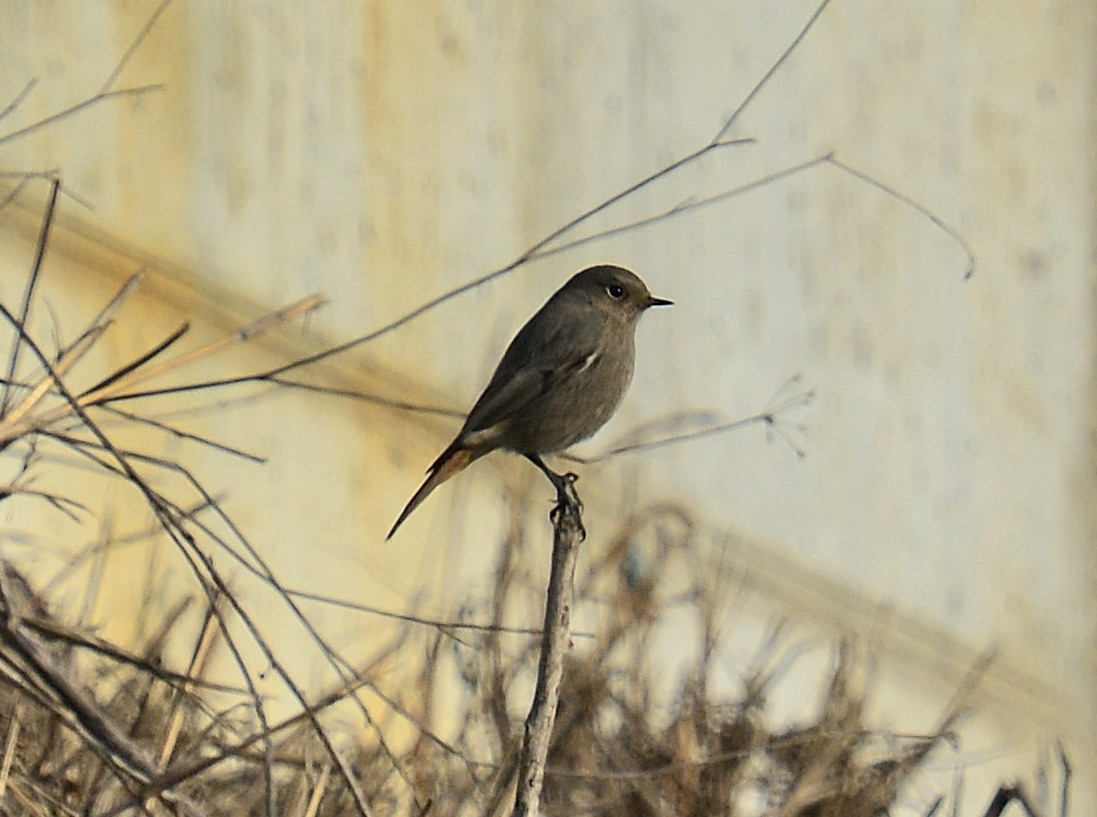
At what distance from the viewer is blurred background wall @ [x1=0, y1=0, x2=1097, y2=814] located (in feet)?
17.9

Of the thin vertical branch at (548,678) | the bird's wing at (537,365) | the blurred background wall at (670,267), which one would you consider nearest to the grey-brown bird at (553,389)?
the bird's wing at (537,365)

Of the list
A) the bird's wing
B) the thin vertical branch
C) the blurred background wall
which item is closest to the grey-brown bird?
the bird's wing

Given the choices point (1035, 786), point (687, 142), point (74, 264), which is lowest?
point (1035, 786)

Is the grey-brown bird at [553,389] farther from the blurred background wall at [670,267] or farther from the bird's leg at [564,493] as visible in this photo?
the blurred background wall at [670,267]

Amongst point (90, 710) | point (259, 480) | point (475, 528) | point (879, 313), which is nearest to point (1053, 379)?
point (879, 313)

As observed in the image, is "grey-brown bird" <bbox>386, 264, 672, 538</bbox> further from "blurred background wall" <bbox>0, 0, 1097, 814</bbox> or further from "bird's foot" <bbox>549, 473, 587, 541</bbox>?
"blurred background wall" <bbox>0, 0, 1097, 814</bbox>

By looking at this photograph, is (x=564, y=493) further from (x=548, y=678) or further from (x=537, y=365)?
(x=548, y=678)

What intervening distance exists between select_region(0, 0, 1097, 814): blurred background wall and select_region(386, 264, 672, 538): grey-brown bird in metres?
0.63

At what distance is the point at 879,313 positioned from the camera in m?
6.55

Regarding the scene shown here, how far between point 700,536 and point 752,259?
3.55 feet

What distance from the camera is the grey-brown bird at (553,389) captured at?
158 inches

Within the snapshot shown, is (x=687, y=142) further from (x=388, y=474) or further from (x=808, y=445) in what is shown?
(x=388, y=474)

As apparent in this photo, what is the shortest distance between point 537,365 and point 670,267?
89.6 inches

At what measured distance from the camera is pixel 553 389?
4.05m
